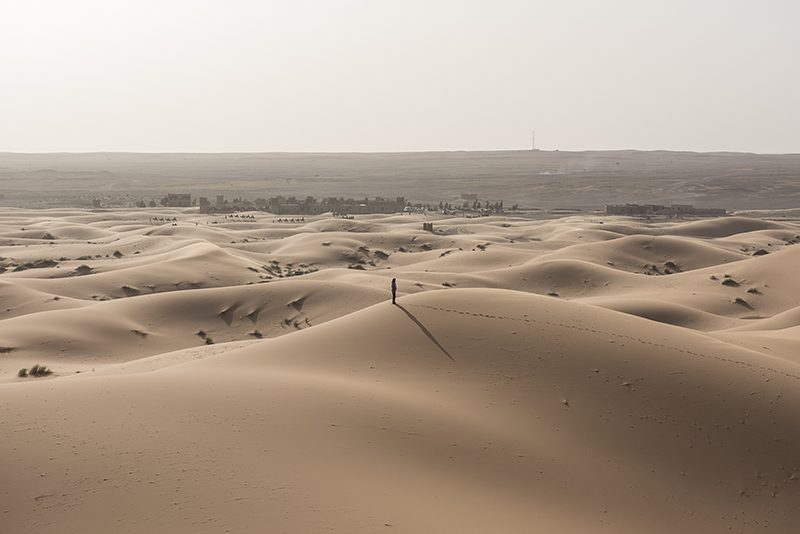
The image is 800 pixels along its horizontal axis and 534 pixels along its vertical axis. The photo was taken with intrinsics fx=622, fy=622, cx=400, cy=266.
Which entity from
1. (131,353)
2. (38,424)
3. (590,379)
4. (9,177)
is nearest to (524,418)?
(590,379)

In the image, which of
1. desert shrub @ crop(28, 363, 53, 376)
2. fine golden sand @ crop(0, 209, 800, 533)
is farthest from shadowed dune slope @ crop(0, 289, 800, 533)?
desert shrub @ crop(28, 363, 53, 376)

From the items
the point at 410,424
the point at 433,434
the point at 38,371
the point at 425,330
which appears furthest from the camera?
the point at 38,371

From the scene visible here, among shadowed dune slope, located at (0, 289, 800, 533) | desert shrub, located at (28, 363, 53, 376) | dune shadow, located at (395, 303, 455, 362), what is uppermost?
dune shadow, located at (395, 303, 455, 362)

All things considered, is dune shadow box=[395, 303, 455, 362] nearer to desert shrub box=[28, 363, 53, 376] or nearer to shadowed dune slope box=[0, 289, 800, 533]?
shadowed dune slope box=[0, 289, 800, 533]

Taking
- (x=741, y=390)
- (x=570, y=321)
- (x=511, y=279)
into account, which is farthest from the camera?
(x=511, y=279)

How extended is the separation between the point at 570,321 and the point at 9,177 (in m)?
205

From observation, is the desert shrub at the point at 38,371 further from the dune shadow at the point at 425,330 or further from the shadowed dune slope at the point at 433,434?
the dune shadow at the point at 425,330

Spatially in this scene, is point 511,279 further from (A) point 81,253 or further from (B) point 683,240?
(A) point 81,253

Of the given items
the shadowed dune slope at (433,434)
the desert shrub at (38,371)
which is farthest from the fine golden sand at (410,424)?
the desert shrub at (38,371)

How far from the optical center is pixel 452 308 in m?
16.5

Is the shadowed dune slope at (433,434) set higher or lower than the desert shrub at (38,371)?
higher

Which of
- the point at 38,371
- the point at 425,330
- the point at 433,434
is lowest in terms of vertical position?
the point at 38,371

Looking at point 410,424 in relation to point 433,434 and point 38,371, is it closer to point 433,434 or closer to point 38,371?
point 433,434

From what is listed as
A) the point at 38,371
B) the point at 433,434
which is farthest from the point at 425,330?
the point at 38,371
